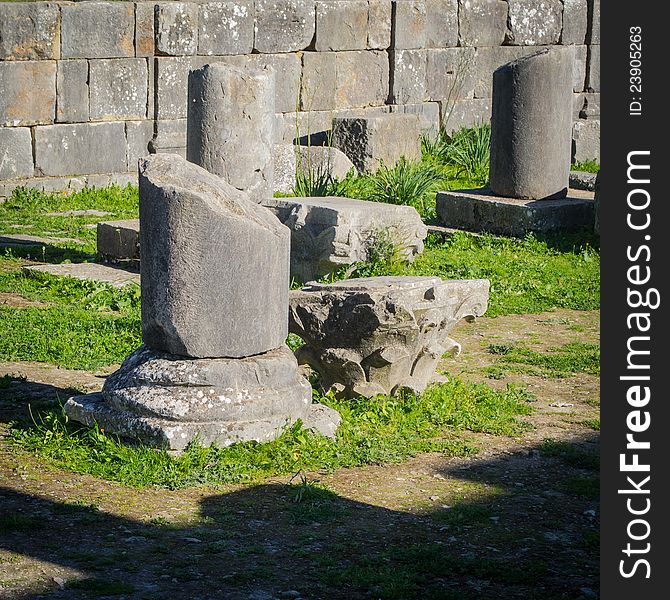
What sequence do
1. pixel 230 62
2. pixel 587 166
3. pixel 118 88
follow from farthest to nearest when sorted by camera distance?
1. pixel 587 166
2. pixel 230 62
3. pixel 118 88

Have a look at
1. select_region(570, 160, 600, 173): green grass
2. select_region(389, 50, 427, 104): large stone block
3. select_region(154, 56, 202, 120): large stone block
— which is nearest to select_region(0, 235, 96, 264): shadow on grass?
select_region(154, 56, 202, 120): large stone block

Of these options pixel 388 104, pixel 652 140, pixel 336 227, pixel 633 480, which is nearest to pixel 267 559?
pixel 633 480

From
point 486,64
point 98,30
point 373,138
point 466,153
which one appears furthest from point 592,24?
point 98,30

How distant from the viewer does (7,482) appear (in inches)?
228

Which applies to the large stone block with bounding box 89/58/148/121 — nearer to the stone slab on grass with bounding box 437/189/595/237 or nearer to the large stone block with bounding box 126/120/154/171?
the large stone block with bounding box 126/120/154/171

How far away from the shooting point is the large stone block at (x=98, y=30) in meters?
13.7

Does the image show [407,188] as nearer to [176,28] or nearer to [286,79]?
[286,79]

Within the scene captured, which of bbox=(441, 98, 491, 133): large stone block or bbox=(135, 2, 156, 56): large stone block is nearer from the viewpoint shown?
bbox=(135, 2, 156, 56): large stone block

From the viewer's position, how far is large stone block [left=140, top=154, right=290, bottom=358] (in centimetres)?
610

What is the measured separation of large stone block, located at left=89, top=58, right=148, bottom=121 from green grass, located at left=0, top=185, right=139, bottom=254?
0.92 meters

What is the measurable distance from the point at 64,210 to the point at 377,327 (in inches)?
295

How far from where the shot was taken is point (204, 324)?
6199mm

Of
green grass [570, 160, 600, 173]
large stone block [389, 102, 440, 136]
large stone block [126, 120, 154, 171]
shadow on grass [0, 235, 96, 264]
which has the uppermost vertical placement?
large stone block [389, 102, 440, 136]

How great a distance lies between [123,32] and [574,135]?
671 cm
